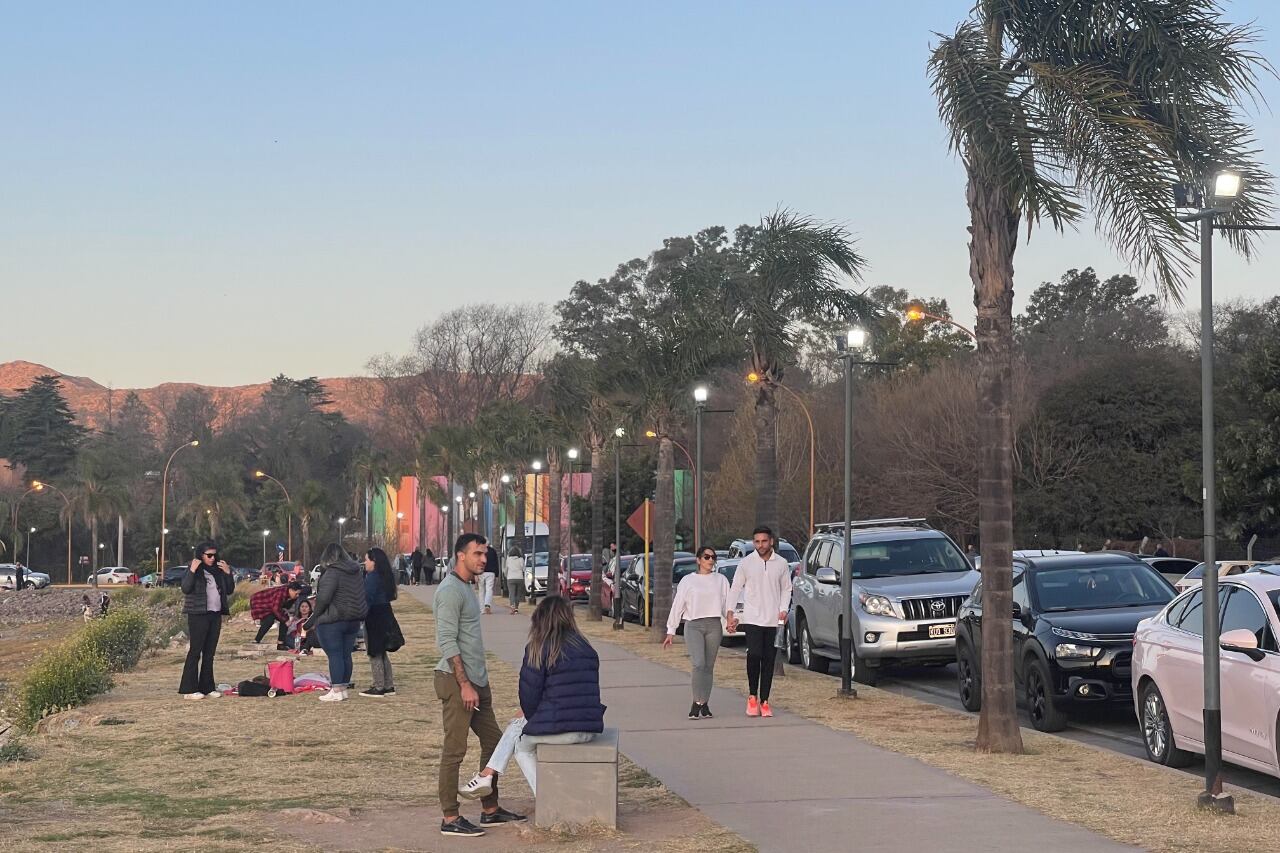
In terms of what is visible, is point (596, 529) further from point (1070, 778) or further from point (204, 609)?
point (1070, 778)

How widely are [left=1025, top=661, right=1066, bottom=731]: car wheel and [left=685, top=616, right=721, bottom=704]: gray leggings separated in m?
2.99

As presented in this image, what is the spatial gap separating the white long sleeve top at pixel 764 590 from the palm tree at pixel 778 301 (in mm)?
9662

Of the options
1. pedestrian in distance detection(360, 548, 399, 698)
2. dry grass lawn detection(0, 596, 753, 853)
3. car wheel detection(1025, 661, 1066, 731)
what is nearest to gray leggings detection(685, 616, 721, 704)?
dry grass lawn detection(0, 596, 753, 853)

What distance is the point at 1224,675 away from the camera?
37.6 feet

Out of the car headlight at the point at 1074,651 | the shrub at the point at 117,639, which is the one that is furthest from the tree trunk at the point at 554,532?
the car headlight at the point at 1074,651

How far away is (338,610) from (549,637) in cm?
855

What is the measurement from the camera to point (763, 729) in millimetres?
15164

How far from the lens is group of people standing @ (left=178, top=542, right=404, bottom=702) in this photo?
713 inches

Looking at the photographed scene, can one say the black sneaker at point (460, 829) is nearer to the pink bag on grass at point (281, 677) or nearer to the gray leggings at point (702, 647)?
the gray leggings at point (702, 647)

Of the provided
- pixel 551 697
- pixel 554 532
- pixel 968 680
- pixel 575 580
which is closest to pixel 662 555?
pixel 968 680

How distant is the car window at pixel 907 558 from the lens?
871 inches

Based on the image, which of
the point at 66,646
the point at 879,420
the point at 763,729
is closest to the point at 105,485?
the point at 879,420

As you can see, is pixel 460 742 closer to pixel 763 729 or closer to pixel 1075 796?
pixel 1075 796

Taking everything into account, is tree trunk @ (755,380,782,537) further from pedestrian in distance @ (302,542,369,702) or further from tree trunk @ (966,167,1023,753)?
tree trunk @ (966,167,1023,753)
